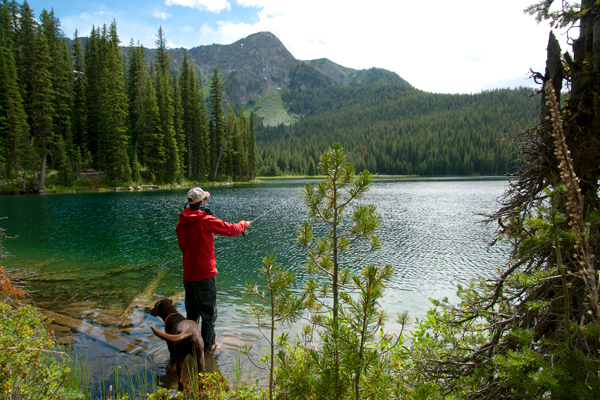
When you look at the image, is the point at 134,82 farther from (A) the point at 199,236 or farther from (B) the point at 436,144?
(B) the point at 436,144

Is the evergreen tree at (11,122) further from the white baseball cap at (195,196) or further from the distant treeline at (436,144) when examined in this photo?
the distant treeline at (436,144)

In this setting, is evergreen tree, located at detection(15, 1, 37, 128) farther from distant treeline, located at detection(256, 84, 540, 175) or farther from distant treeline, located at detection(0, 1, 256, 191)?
distant treeline, located at detection(256, 84, 540, 175)

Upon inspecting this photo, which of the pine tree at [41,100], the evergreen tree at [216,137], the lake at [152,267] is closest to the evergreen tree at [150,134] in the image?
the pine tree at [41,100]

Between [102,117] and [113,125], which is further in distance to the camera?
[102,117]

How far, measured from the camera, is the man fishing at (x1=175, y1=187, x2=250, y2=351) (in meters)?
4.91

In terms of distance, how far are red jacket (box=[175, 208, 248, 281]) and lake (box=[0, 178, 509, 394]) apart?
1.56 m

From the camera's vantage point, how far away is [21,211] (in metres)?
24.1

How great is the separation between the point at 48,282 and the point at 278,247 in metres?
9.12

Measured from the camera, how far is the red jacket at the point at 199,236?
4898 millimetres

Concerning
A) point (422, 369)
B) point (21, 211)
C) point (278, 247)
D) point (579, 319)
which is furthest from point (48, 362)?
point (21, 211)

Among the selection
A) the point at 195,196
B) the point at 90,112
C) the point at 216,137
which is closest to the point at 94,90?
the point at 90,112

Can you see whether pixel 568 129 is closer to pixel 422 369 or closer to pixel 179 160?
pixel 422 369

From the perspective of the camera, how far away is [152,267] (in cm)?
1228

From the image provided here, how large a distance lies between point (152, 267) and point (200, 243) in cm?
868
